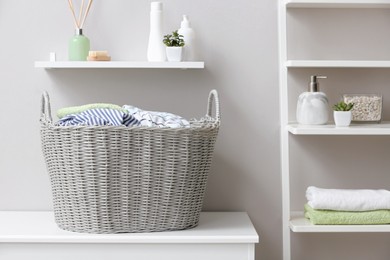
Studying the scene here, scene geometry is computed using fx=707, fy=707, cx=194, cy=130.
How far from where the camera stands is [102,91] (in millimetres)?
2500

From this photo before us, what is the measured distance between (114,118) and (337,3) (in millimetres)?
853

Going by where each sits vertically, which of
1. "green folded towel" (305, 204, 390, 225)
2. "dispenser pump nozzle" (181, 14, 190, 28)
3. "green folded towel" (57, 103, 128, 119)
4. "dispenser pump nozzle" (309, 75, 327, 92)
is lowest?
"green folded towel" (305, 204, 390, 225)

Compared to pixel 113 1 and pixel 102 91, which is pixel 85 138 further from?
pixel 113 1

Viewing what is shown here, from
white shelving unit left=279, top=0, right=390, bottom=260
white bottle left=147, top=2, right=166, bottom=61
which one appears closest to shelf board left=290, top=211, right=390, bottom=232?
white shelving unit left=279, top=0, right=390, bottom=260

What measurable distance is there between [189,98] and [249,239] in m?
0.63

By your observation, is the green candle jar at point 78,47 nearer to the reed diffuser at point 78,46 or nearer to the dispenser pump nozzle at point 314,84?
the reed diffuser at point 78,46

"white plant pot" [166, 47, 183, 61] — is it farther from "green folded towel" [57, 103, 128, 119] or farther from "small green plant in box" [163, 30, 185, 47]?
"green folded towel" [57, 103, 128, 119]

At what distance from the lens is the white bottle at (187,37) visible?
2.39 m

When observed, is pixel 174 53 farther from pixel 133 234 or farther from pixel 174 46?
pixel 133 234

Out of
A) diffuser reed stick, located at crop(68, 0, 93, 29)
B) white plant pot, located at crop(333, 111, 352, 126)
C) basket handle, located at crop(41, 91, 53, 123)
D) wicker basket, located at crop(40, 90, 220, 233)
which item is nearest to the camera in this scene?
wicker basket, located at crop(40, 90, 220, 233)

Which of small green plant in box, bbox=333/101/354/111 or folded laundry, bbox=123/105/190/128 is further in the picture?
small green plant in box, bbox=333/101/354/111

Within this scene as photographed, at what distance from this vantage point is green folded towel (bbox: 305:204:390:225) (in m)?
2.24

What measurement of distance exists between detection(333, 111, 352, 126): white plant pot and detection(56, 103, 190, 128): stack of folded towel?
0.51 metres

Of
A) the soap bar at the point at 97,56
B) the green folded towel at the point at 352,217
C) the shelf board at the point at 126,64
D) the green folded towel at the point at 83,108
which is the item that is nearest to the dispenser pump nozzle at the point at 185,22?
the shelf board at the point at 126,64
